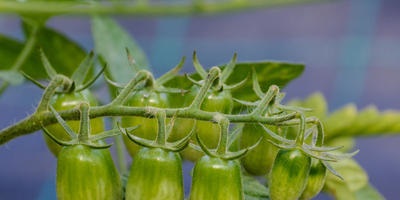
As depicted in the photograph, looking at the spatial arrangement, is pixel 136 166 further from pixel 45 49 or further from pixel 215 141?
pixel 45 49

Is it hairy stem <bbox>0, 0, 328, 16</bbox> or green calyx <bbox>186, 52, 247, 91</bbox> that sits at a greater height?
hairy stem <bbox>0, 0, 328, 16</bbox>

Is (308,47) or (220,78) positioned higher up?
(220,78)

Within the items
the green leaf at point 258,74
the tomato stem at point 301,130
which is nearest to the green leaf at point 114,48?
the green leaf at point 258,74

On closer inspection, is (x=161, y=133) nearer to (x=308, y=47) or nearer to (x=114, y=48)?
(x=114, y=48)

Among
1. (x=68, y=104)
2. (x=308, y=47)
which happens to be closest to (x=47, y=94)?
(x=68, y=104)

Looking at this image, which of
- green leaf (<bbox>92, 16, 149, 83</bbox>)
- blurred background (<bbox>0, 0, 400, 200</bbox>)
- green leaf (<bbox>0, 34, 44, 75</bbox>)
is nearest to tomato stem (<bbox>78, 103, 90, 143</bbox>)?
green leaf (<bbox>92, 16, 149, 83</bbox>)

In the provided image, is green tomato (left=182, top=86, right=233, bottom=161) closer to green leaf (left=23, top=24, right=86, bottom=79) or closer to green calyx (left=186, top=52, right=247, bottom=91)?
green calyx (left=186, top=52, right=247, bottom=91)

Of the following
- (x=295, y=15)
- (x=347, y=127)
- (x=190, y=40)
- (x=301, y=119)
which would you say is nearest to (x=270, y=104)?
(x=301, y=119)
